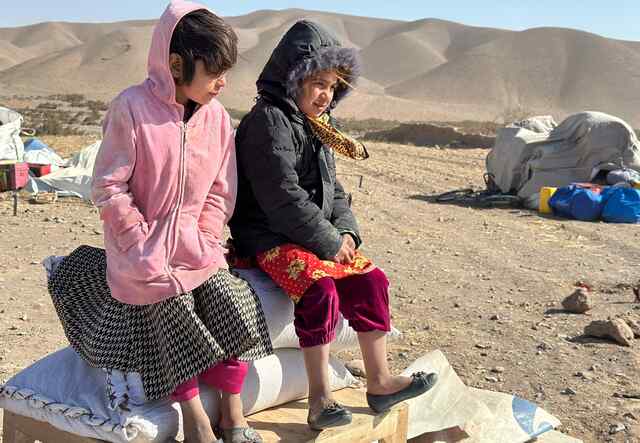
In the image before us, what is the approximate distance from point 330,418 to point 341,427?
49 mm

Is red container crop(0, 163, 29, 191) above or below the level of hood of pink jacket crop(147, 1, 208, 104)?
below

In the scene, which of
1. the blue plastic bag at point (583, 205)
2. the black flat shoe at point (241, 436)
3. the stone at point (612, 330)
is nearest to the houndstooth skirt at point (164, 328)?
the black flat shoe at point (241, 436)

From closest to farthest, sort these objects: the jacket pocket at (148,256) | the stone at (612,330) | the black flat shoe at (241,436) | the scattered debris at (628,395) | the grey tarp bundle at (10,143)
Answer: the jacket pocket at (148,256) < the black flat shoe at (241,436) < the scattered debris at (628,395) < the stone at (612,330) < the grey tarp bundle at (10,143)

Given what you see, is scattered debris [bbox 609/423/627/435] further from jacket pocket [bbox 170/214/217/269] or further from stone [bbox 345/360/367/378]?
jacket pocket [bbox 170/214/217/269]

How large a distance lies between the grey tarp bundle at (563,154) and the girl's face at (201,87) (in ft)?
29.6

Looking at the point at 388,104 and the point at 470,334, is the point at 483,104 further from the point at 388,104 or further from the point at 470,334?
the point at 470,334

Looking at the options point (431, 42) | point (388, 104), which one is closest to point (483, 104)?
point (388, 104)

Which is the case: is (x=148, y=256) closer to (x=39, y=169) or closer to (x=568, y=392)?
(x=568, y=392)

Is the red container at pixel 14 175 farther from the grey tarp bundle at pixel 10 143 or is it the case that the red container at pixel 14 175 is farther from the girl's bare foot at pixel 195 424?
the girl's bare foot at pixel 195 424

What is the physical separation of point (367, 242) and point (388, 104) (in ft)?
169

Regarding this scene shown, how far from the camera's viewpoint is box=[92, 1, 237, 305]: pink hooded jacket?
252 centimetres

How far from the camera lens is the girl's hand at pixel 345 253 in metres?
3.00

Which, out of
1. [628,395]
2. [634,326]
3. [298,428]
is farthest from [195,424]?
[634,326]

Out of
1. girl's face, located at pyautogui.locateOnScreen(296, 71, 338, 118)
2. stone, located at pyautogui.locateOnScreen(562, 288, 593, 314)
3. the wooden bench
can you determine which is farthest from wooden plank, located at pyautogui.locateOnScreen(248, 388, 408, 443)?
stone, located at pyautogui.locateOnScreen(562, 288, 593, 314)
